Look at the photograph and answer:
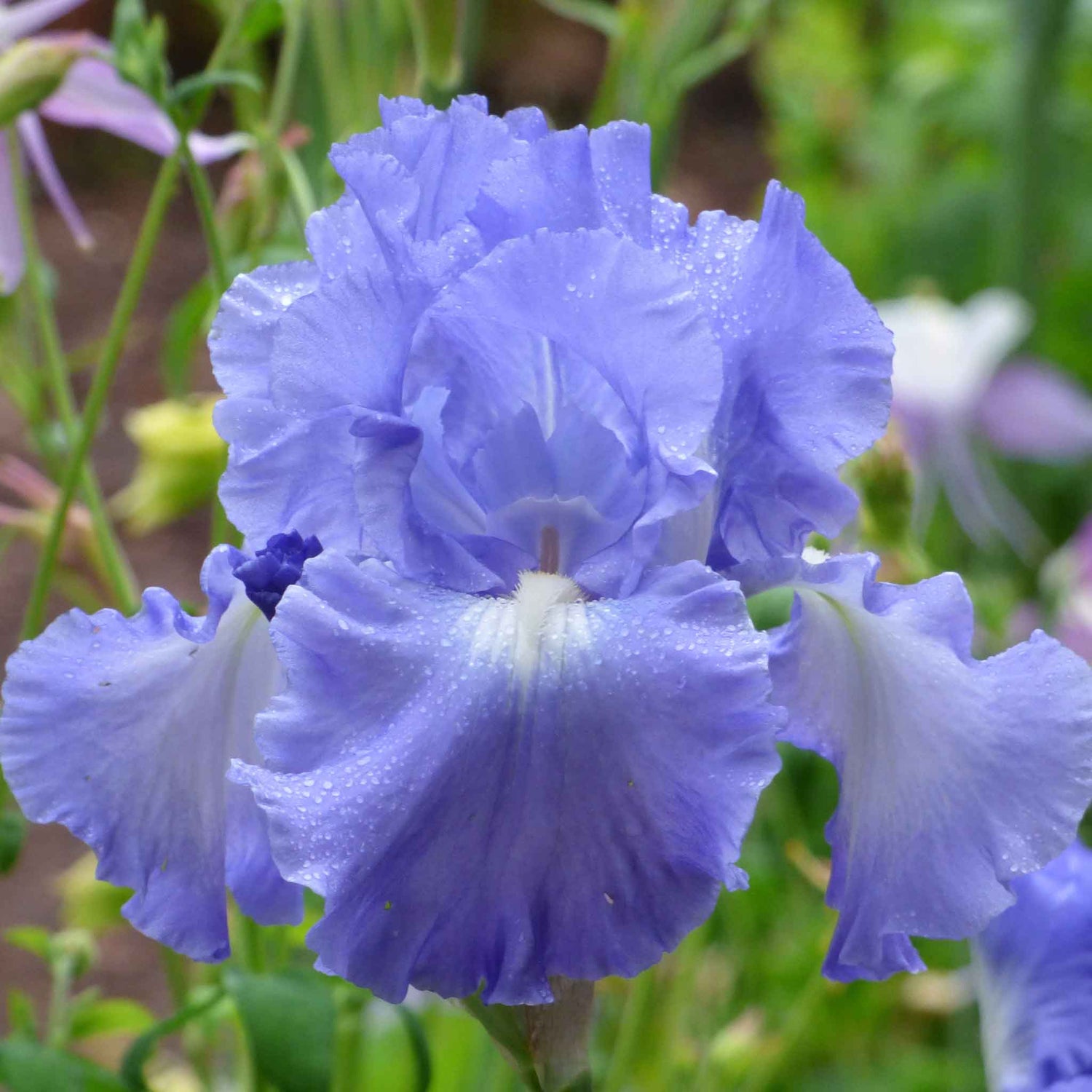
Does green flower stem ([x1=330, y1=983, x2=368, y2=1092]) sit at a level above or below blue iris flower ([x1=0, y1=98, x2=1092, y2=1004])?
below

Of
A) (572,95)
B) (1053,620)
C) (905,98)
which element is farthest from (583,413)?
(572,95)

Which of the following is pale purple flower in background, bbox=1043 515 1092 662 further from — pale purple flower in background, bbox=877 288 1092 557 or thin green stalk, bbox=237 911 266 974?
thin green stalk, bbox=237 911 266 974

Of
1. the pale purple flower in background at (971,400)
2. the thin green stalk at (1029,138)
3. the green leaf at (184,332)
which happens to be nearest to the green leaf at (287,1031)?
the green leaf at (184,332)

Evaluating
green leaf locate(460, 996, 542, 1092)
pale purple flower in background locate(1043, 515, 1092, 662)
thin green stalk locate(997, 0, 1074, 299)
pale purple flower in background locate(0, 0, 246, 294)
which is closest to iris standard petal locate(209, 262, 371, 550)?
green leaf locate(460, 996, 542, 1092)

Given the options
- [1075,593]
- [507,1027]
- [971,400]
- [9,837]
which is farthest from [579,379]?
[971,400]

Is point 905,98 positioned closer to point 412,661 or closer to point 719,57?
point 719,57

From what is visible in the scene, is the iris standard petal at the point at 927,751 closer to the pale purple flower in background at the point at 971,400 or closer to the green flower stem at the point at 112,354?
the green flower stem at the point at 112,354
